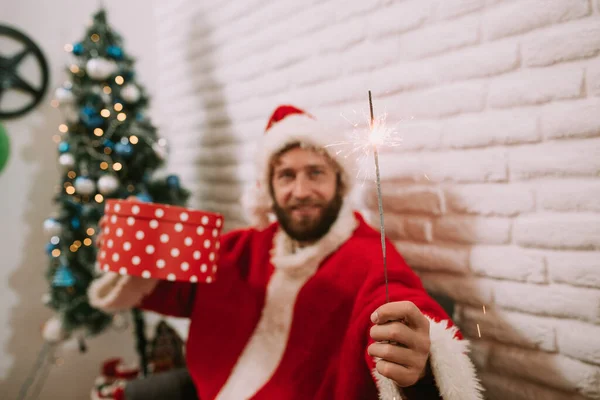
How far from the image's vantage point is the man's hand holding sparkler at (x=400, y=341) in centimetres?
54

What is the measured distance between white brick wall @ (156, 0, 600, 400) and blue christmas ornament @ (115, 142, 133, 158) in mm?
824

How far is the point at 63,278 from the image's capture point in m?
1.75

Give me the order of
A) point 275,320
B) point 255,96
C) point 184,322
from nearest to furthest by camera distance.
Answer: point 275,320
point 255,96
point 184,322

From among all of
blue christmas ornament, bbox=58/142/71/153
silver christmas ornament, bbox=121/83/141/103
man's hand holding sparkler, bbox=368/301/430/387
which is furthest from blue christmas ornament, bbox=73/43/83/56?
man's hand holding sparkler, bbox=368/301/430/387

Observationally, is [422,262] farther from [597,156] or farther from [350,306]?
[597,156]

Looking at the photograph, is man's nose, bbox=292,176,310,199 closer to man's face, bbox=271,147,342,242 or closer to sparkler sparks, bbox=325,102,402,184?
man's face, bbox=271,147,342,242

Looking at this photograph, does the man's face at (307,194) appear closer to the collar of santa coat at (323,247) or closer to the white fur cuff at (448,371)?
the collar of santa coat at (323,247)

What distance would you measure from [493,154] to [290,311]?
0.67 metres

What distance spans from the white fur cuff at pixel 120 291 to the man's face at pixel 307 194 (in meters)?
0.46

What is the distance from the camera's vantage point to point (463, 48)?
1.06 metres

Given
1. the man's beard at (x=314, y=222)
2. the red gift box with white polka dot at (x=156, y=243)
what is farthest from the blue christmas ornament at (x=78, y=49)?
the man's beard at (x=314, y=222)

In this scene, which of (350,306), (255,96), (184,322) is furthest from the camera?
(184,322)

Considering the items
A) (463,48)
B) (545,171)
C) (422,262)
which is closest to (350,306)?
(422,262)

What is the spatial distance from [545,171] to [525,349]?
0.45m
